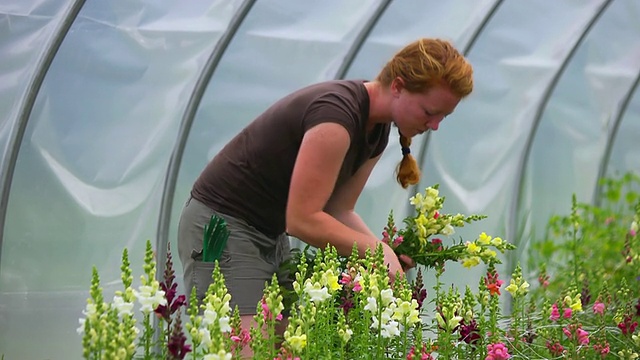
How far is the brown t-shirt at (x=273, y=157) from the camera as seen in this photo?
3.37m

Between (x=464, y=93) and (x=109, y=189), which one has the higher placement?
(x=109, y=189)

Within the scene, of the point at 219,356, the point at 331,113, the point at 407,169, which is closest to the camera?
the point at 219,356

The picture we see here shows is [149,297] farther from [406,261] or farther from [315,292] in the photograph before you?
[406,261]

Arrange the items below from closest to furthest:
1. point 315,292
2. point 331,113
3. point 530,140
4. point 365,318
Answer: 1. point 315,292
2. point 365,318
3. point 331,113
4. point 530,140

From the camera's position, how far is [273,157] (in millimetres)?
3463

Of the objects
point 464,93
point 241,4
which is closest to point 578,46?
point 241,4

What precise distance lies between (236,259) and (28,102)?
2.60 metres

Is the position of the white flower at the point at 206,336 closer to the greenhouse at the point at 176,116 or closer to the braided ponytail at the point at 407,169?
the braided ponytail at the point at 407,169

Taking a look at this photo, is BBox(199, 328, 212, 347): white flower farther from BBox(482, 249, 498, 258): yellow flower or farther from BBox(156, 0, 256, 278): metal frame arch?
BBox(156, 0, 256, 278): metal frame arch

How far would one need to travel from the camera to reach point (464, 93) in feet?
11.1

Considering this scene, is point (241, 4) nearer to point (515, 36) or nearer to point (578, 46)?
point (515, 36)

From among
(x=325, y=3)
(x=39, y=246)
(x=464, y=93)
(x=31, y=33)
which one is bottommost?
(x=464, y=93)

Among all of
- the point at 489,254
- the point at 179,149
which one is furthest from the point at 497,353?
the point at 179,149

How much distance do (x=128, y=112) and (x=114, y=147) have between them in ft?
0.70
